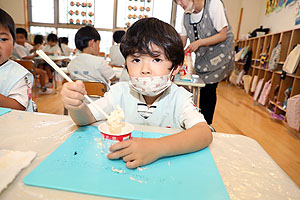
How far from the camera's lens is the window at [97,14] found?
24.5 feet

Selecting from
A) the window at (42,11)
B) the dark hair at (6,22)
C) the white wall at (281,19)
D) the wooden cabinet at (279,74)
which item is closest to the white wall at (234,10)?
the white wall at (281,19)

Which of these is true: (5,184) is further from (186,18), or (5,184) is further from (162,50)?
(186,18)

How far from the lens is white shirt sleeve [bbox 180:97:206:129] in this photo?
2.51ft

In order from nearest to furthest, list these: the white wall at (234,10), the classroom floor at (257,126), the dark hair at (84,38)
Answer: the classroom floor at (257,126)
the dark hair at (84,38)
the white wall at (234,10)

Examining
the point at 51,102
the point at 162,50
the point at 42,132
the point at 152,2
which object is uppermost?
the point at 152,2

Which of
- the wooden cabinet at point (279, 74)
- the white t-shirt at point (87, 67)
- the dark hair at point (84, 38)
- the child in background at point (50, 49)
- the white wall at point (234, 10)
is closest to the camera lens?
the white t-shirt at point (87, 67)

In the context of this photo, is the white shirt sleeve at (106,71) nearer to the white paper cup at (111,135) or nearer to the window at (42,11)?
the white paper cup at (111,135)

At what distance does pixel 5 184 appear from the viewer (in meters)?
0.41

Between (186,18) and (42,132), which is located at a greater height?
(186,18)

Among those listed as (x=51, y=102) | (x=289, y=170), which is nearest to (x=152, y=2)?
(x=51, y=102)

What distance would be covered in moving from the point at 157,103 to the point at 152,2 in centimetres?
737

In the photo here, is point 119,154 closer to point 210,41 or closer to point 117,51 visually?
point 210,41

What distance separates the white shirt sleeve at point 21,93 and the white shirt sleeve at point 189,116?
0.84 metres

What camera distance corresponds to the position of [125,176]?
0.48 meters
